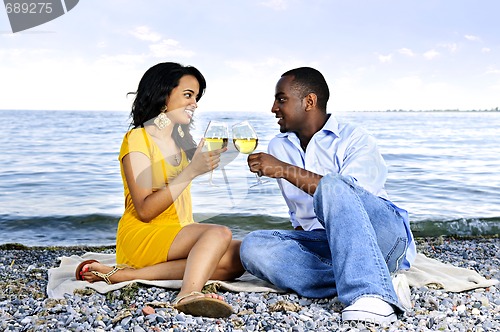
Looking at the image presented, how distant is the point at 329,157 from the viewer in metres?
4.01

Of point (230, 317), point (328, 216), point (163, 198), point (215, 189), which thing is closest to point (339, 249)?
point (328, 216)

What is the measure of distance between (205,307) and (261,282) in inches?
34.6

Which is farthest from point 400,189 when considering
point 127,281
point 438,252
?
point 127,281

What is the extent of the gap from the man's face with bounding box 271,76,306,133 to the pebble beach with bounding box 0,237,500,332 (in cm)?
116

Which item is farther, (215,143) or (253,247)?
(253,247)

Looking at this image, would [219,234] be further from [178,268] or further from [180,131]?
[180,131]

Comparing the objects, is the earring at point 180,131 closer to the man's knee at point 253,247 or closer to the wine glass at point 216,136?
the wine glass at point 216,136

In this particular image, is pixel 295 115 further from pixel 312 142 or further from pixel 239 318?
pixel 239 318

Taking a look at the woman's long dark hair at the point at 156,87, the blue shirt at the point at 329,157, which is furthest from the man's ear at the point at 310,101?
the woman's long dark hair at the point at 156,87

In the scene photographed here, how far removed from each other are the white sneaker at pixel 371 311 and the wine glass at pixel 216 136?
118cm

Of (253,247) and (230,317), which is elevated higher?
(253,247)

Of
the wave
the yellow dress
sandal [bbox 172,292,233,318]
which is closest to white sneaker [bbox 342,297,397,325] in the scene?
sandal [bbox 172,292,233,318]

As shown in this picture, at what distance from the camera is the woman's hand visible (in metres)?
3.52

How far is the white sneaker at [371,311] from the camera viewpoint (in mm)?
3162
